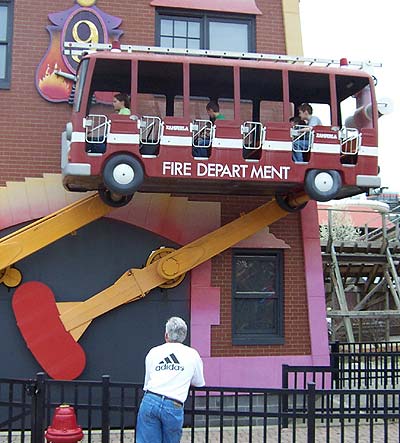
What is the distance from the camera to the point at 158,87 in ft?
28.9

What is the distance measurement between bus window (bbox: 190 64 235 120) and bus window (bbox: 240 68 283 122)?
0.69 ft

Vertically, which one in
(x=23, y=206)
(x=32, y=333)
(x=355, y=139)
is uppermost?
(x=355, y=139)

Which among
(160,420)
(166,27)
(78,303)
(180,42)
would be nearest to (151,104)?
(180,42)

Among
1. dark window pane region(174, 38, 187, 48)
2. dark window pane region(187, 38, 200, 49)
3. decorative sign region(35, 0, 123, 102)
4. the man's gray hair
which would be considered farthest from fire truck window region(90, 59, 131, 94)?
the man's gray hair

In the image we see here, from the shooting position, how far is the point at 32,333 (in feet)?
29.0

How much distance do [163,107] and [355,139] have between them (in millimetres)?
2914

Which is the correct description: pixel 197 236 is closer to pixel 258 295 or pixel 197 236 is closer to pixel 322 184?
pixel 258 295

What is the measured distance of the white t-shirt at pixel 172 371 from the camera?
541cm

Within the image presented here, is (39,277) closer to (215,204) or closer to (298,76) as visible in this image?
(215,204)

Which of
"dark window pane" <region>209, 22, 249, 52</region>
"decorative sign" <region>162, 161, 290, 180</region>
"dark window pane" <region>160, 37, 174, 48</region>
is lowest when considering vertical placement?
"decorative sign" <region>162, 161, 290, 180</region>

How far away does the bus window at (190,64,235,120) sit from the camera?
8016 millimetres

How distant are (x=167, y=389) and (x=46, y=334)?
12.8 ft

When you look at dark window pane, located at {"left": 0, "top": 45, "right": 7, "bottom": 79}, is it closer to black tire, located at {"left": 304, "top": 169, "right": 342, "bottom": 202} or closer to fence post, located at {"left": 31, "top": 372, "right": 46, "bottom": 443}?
black tire, located at {"left": 304, "top": 169, "right": 342, "bottom": 202}

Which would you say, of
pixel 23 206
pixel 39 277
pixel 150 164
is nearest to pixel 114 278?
pixel 39 277
